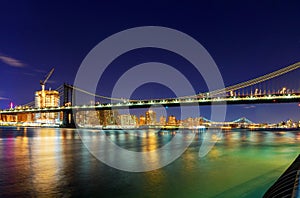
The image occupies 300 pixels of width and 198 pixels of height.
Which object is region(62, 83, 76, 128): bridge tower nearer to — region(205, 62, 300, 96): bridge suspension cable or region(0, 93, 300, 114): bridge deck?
region(0, 93, 300, 114): bridge deck

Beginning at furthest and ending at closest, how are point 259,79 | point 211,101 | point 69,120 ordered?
point 69,120 < point 259,79 < point 211,101

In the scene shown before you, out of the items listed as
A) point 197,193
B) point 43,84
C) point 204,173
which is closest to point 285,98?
point 204,173

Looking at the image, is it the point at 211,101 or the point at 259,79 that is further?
the point at 259,79

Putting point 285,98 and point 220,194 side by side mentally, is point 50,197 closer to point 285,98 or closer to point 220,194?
point 220,194

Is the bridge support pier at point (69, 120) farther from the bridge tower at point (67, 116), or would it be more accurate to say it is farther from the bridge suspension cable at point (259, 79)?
the bridge suspension cable at point (259, 79)

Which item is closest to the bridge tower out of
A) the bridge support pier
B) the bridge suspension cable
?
the bridge support pier

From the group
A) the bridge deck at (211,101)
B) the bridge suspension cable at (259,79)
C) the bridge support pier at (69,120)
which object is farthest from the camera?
the bridge support pier at (69,120)

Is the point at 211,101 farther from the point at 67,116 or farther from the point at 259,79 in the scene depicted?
the point at 67,116

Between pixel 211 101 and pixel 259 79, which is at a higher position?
pixel 259 79

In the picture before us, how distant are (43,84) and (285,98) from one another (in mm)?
131143

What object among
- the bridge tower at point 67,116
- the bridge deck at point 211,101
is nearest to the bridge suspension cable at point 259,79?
the bridge deck at point 211,101

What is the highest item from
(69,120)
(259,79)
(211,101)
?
(259,79)

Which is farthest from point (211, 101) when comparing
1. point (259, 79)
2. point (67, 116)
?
point (67, 116)

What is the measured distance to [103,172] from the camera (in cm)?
1017
